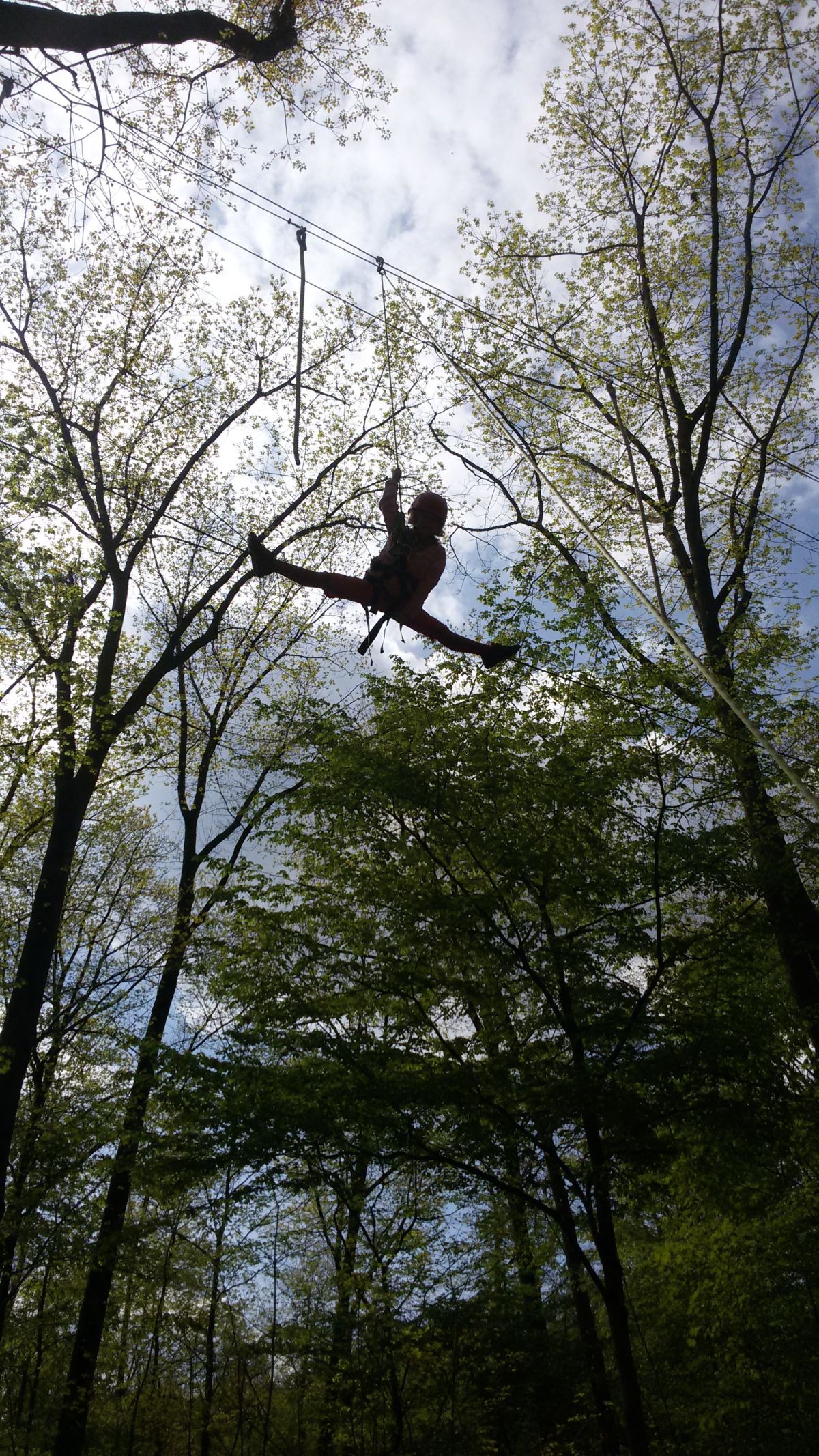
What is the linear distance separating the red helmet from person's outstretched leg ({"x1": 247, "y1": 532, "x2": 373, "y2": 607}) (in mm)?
635

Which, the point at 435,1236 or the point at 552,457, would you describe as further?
the point at 552,457

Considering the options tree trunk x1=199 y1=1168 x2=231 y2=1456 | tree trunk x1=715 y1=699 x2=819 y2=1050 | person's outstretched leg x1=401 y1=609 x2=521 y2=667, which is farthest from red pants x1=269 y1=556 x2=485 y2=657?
tree trunk x1=199 y1=1168 x2=231 y2=1456

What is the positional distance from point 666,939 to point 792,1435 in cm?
→ 480

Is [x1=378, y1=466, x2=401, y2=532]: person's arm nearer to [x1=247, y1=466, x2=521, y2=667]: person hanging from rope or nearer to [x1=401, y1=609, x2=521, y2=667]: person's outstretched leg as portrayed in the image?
[x1=247, y1=466, x2=521, y2=667]: person hanging from rope

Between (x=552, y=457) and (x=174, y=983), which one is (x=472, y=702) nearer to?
(x=552, y=457)

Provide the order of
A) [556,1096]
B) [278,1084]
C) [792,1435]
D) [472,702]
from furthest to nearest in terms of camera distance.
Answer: [472,702] < [792,1435] < [278,1084] < [556,1096]

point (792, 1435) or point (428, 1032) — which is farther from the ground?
point (428, 1032)

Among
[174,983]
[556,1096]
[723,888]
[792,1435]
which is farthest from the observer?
[174,983]

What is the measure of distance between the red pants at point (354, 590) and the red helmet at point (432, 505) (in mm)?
621

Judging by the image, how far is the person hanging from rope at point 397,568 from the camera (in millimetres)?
5781

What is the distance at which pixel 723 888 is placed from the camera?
23.7ft

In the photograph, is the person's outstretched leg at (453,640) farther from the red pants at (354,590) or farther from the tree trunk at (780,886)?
the tree trunk at (780,886)

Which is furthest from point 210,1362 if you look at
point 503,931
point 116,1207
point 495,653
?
point 495,653

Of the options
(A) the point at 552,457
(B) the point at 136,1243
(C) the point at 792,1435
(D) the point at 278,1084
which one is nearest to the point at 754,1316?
(C) the point at 792,1435
